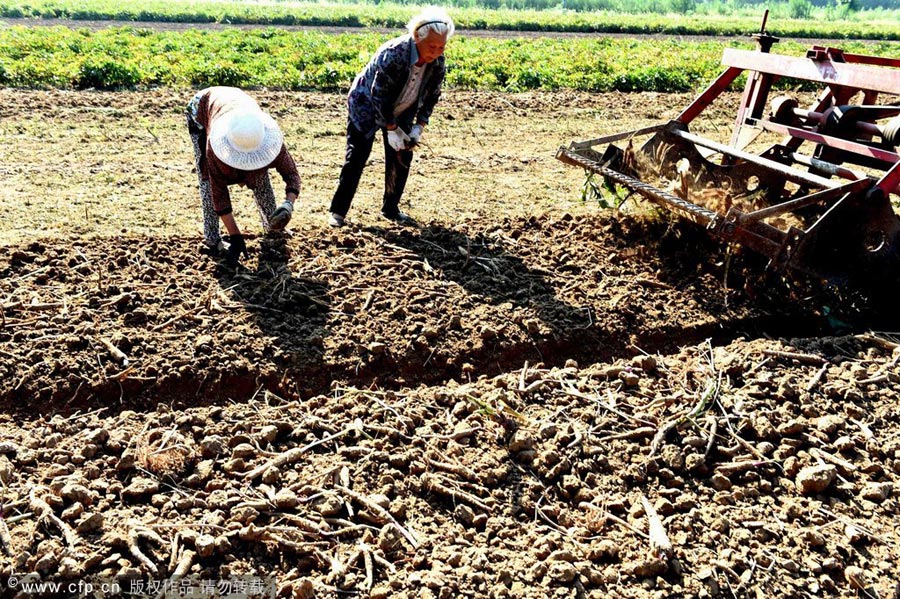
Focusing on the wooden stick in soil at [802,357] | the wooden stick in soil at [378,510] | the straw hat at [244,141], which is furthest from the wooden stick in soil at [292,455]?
the wooden stick in soil at [802,357]

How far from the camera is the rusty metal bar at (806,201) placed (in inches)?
196

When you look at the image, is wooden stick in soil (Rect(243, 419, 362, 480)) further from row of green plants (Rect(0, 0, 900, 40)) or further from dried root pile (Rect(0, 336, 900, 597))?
row of green plants (Rect(0, 0, 900, 40))

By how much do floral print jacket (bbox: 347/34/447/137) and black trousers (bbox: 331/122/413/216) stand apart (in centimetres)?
12

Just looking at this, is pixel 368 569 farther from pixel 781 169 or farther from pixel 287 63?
pixel 287 63

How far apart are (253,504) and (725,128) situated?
1012 cm

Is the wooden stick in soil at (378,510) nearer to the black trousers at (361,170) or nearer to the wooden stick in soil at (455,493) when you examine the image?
the wooden stick in soil at (455,493)

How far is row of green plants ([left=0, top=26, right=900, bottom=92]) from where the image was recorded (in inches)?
473

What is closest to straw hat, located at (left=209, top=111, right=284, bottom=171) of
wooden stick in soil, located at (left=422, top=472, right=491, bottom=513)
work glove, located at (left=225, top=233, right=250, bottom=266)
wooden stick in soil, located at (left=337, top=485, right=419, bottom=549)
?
work glove, located at (left=225, top=233, right=250, bottom=266)

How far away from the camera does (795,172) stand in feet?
18.0

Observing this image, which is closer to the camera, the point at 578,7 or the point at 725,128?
the point at 725,128

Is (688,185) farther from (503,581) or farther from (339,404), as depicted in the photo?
(503,581)

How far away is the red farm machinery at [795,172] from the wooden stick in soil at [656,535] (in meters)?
2.30

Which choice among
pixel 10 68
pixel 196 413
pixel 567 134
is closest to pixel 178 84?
pixel 10 68

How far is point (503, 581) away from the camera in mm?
3066
